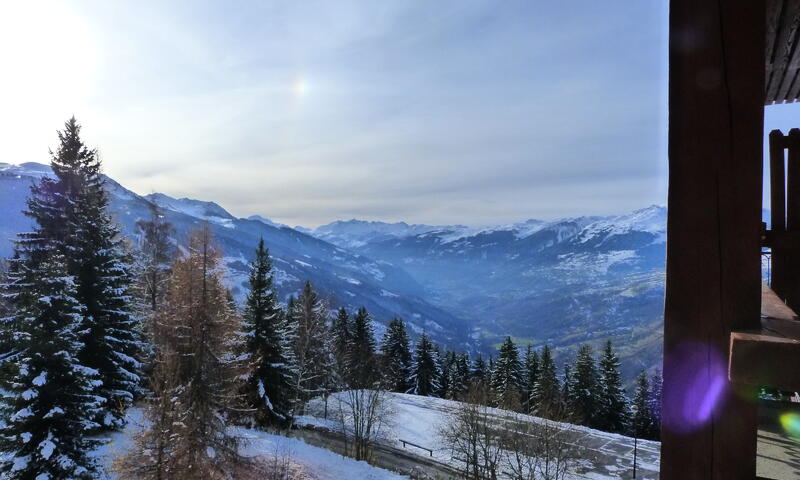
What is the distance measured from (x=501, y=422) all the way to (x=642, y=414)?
2115cm

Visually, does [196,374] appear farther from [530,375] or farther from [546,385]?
[530,375]

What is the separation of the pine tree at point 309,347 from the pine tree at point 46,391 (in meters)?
13.4

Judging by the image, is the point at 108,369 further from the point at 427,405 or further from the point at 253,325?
the point at 427,405

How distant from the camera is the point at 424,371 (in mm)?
52281

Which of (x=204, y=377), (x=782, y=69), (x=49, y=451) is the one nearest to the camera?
(x=782, y=69)

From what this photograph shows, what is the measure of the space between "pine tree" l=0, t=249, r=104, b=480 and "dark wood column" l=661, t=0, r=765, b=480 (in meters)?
18.4

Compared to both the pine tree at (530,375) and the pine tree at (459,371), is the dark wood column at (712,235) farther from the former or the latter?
the pine tree at (459,371)

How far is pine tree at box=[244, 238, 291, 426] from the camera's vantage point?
26359 millimetres

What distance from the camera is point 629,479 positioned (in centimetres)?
2917

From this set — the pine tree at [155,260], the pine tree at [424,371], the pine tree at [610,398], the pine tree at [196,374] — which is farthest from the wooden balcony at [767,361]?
the pine tree at [424,371]

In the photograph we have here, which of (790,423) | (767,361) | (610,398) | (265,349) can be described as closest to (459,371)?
(610,398)

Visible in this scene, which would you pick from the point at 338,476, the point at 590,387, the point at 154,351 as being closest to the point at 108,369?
the point at 154,351

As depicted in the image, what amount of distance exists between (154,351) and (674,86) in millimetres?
25604

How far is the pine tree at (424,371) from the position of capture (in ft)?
171
